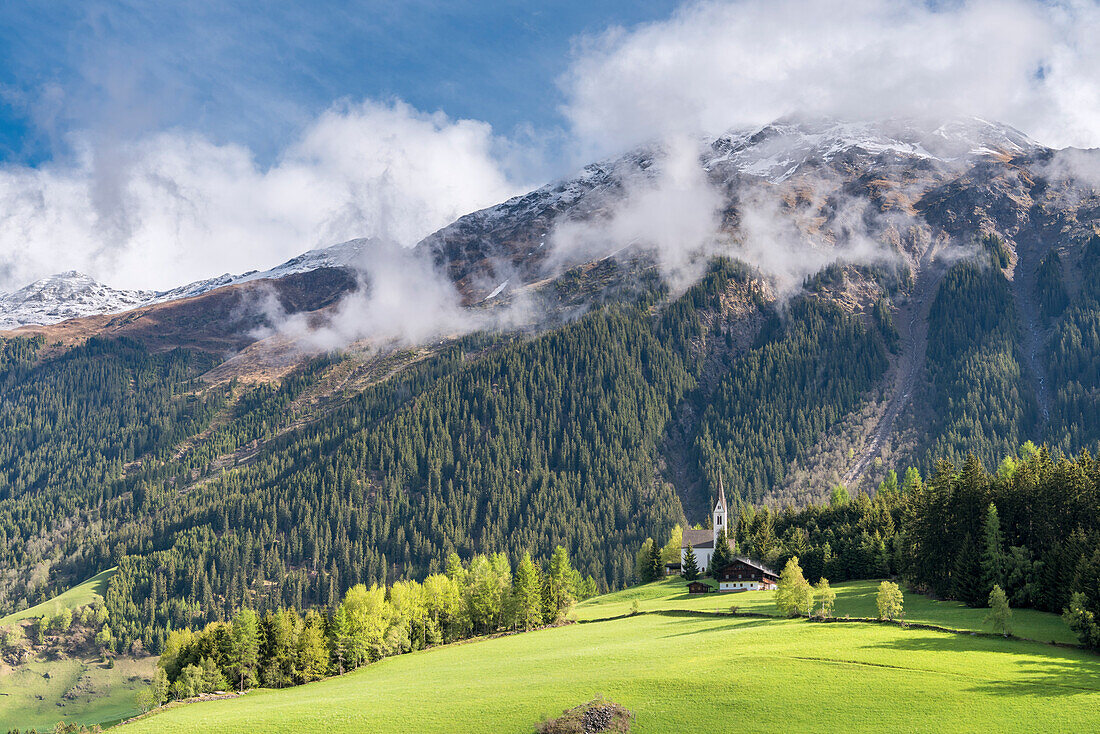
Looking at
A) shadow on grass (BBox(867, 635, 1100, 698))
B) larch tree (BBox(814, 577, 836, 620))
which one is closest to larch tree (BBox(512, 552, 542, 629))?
larch tree (BBox(814, 577, 836, 620))

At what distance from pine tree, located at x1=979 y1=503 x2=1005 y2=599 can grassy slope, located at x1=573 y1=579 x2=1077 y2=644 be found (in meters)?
3.88

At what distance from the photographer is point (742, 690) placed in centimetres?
7144

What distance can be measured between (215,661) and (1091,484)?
108m

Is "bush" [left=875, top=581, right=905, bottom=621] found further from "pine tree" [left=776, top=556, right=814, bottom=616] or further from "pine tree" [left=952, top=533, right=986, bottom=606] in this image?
"pine tree" [left=952, top=533, right=986, bottom=606]

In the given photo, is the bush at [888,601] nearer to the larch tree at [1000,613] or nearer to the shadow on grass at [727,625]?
the larch tree at [1000,613]

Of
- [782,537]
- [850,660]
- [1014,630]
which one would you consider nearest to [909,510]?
[782,537]

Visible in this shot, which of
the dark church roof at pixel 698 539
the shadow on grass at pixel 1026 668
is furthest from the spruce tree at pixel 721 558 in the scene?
the shadow on grass at pixel 1026 668

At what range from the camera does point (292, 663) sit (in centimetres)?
11038

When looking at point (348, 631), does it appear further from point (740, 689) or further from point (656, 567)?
point (656, 567)

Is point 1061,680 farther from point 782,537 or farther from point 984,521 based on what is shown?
point 782,537

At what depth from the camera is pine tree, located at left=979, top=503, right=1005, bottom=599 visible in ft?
332

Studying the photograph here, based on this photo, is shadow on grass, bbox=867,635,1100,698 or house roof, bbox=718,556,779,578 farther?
house roof, bbox=718,556,779,578

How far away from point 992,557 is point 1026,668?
32466 mm

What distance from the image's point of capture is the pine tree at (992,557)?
332ft
